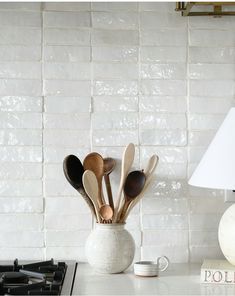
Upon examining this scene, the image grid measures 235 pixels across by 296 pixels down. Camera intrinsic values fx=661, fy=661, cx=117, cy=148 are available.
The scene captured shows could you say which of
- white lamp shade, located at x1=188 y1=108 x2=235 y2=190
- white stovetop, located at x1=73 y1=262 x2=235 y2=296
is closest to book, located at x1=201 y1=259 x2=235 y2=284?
white stovetop, located at x1=73 y1=262 x2=235 y2=296

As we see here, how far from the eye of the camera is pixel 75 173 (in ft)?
6.42

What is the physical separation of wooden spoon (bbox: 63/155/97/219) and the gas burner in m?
0.20

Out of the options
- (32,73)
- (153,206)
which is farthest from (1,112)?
(153,206)

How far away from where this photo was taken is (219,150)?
185 cm

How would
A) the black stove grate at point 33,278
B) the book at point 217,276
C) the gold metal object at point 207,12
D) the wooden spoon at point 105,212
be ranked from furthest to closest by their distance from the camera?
the gold metal object at point 207,12
the wooden spoon at point 105,212
the book at point 217,276
the black stove grate at point 33,278

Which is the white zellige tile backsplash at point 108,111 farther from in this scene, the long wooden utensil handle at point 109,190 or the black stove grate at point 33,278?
the black stove grate at point 33,278

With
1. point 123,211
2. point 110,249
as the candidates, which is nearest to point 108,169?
point 123,211

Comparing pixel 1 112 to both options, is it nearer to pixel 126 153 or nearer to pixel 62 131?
pixel 62 131

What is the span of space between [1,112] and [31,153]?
6.3 inches

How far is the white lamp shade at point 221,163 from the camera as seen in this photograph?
5.90ft

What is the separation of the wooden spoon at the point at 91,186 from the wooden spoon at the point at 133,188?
8cm

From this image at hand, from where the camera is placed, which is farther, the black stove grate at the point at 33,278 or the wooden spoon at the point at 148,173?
the wooden spoon at the point at 148,173

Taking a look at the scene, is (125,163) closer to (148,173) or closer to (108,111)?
(148,173)

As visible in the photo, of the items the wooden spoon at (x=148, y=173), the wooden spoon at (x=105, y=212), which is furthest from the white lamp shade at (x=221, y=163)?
the wooden spoon at (x=105, y=212)
